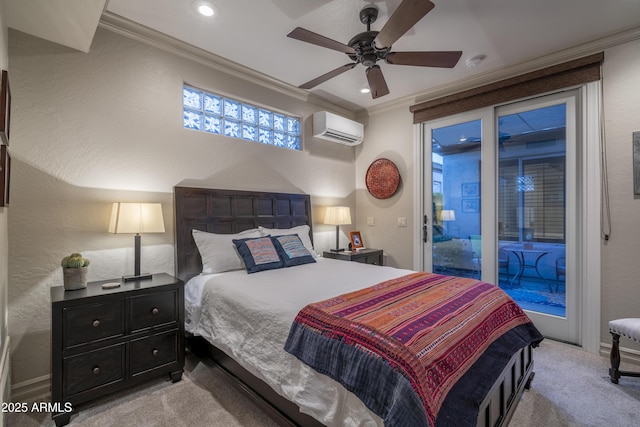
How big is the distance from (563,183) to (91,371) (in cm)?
431

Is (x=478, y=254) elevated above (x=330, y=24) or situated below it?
below

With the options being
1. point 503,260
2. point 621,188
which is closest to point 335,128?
point 503,260

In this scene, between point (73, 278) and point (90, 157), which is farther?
point (90, 157)

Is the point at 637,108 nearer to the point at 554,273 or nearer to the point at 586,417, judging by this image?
the point at 554,273

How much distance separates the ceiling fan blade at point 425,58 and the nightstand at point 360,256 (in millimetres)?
2263

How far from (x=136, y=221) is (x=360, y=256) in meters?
2.53

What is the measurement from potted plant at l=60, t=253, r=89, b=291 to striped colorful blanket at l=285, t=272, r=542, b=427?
1579 millimetres

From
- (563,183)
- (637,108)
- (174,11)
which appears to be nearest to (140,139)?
(174,11)

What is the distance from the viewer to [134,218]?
229 cm

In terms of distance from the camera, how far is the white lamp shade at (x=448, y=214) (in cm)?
378

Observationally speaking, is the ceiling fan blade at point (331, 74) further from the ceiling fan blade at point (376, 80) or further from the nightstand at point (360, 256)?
the nightstand at point (360, 256)

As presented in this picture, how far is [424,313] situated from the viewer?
159 centimetres

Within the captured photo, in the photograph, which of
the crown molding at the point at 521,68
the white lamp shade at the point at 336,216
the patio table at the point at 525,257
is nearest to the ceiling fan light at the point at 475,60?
the crown molding at the point at 521,68

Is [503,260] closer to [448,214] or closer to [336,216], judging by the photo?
[448,214]
